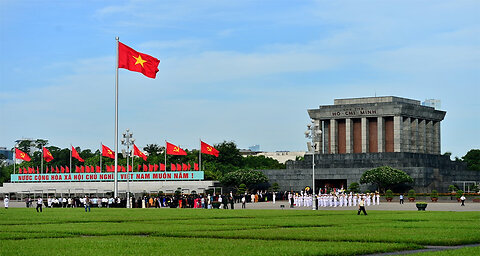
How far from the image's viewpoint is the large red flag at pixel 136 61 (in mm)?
59562

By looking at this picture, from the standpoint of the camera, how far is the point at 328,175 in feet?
335

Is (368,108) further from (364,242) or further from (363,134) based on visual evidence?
(364,242)

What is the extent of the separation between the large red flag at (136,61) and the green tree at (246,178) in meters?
44.2

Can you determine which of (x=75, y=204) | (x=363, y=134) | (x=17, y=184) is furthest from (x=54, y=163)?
(x=75, y=204)

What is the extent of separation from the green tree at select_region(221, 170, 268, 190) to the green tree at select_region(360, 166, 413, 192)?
14249 millimetres

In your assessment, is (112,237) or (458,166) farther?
(458,166)

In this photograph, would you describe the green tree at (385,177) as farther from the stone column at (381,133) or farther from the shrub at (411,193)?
the stone column at (381,133)

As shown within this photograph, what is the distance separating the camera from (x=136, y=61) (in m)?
59.7

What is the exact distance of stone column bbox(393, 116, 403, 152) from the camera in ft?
344

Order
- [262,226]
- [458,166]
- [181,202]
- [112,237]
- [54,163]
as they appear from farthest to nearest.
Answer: [54,163] → [458,166] → [181,202] → [262,226] → [112,237]

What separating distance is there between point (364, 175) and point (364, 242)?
69904 mm

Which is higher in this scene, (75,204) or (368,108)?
(368,108)

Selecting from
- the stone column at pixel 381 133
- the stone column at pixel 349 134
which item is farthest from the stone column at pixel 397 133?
the stone column at pixel 349 134

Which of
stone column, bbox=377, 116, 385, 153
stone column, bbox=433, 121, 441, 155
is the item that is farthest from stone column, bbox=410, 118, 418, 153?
stone column, bbox=433, 121, 441, 155
